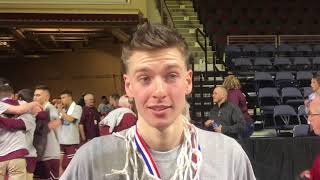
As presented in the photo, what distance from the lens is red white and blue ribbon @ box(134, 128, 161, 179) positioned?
121 centimetres

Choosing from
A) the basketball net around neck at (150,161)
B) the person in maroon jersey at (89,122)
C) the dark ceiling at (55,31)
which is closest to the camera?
the basketball net around neck at (150,161)

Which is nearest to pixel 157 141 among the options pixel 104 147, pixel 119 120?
pixel 104 147

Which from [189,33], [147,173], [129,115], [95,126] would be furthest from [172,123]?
[189,33]

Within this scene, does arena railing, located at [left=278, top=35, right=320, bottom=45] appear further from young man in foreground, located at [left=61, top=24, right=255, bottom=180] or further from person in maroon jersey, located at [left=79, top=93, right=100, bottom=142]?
young man in foreground, located at [left=61, top=24, right=255, bottom=180]

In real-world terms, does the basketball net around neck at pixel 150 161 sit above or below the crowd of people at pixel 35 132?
above

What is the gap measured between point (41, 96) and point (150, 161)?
17.4 ft

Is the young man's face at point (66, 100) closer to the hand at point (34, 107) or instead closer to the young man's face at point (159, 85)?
the hand at point (34, 107)

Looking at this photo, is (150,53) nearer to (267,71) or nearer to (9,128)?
(9,128)

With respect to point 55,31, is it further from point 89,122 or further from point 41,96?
point 41,96

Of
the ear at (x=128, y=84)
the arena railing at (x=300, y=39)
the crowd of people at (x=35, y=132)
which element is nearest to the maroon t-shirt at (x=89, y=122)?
the crowd of people at (x=35, y=132)

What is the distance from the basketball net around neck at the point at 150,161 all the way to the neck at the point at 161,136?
0.6 inches

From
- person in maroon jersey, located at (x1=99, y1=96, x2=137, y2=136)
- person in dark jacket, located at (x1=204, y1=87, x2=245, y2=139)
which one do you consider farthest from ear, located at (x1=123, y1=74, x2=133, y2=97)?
person in dark jacket, located at (x1=204, y1=87, x2=245, y2=139)

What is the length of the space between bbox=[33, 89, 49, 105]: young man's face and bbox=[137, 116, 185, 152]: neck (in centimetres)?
516

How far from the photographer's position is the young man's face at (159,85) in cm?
122
